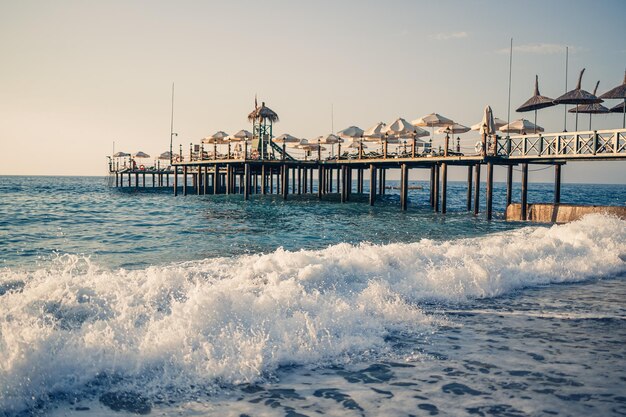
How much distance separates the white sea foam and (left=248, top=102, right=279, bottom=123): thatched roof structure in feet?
123

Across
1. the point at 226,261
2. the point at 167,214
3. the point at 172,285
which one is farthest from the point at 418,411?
the point at 167,214

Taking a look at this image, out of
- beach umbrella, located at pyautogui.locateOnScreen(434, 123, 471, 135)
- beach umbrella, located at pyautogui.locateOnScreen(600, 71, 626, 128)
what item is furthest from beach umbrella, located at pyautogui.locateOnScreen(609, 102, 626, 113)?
beach umbrella, located at pyautogui.locateOnScreen(434, 123, 471, 135)

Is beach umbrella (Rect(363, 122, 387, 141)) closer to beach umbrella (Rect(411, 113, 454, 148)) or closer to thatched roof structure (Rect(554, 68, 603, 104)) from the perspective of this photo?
beach umbrella (Rect(411, 113, 454, 148))

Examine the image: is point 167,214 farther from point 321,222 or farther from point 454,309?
point 454,309

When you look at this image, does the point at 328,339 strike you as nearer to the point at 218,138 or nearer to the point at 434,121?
the point at 434,121

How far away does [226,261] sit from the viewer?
12.0 m

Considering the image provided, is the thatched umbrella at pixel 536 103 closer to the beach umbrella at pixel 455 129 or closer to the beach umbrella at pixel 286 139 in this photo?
the beach umbrella at pixel 455 129

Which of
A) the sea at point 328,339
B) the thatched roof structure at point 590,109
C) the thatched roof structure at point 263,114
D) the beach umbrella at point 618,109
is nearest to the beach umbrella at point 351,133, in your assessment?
the thatched roof structure at point 263,114

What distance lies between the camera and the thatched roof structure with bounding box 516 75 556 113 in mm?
25825

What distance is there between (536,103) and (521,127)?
9.60ft

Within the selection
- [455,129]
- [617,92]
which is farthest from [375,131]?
[617,92]

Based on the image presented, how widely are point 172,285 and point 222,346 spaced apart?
2674 millimetres

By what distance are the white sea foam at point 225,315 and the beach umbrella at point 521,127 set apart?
19857 mm

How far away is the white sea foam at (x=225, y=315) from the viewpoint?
15.8ft
